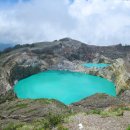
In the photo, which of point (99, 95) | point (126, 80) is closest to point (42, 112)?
point (99, 95)

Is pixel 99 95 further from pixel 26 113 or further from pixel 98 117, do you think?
pixel 98 117

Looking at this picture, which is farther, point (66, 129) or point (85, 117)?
point (85, 117)

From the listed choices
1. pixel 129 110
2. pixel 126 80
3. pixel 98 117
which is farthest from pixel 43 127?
pixel 126 80

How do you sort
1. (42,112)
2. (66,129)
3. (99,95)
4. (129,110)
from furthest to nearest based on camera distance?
(99,95) < (42,112) < (129,110) < (66,129)

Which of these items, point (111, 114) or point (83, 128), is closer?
point (83, 128)

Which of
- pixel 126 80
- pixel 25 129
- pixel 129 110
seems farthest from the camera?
pixel 126 80

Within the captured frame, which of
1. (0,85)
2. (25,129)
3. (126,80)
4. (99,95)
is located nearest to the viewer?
(25,129)

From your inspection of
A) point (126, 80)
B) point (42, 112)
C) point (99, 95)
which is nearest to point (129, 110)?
point (42, 112)

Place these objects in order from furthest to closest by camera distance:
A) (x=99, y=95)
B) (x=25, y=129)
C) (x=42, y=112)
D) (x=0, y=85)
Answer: (x=0, y=85) < (x=99, y=95) < (x=42, y=112) < (x=25, y=129)

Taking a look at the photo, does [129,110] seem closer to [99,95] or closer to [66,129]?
[66,129]
